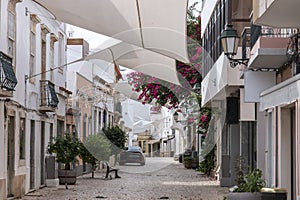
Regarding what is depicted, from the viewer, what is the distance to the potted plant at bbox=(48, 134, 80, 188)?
24391 mm

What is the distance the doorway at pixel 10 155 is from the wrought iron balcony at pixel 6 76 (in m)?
2.26

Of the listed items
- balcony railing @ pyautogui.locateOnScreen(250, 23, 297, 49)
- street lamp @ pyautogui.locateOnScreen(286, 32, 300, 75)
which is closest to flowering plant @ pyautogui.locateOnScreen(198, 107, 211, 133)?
balcony railing @ pyautogui.locateOnScreen(250, 23, 297, 49)

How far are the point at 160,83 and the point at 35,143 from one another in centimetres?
702

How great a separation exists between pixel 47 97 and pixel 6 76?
747cm

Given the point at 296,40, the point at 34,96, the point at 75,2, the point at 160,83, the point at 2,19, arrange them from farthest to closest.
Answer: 1. the point at 160,83
2. the point at 34,96
3. the point at 2,19
4. the point at 75,2
5. the point at 296,40

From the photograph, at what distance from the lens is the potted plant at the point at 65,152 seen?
80.0 feet

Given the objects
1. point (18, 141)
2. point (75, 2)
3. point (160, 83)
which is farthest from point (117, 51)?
point (160, 83)

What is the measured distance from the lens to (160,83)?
28.5m

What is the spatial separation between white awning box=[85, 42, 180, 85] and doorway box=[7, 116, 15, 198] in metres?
2.76

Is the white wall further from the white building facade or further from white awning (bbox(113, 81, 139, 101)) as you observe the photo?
white awning (bbox(113, 81, 139, 101))

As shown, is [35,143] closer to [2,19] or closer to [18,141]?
[18,141]

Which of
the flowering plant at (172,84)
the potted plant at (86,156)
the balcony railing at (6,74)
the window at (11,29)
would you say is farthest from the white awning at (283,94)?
the potted plant at (86,156)

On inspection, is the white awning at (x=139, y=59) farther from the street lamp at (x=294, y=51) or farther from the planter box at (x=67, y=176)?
the planter box at (x=67, y=176)

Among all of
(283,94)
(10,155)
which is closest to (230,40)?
(283,94)
